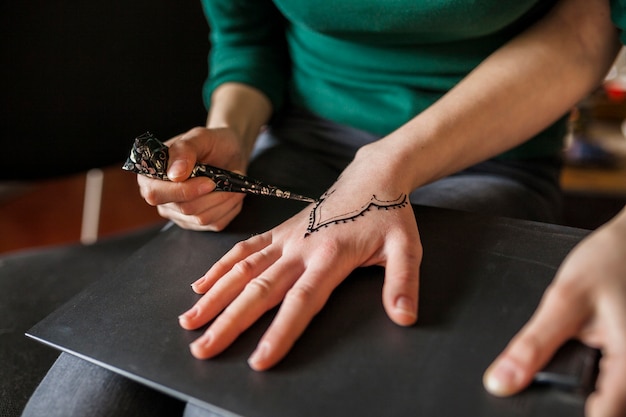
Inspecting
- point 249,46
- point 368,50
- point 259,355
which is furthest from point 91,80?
point 259,355

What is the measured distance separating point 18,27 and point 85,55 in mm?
118

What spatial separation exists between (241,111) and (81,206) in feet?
4.00

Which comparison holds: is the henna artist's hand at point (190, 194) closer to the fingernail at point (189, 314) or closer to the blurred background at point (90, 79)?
the fingernail at point (189, 314)

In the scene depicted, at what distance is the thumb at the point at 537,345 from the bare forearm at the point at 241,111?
1.52 ft

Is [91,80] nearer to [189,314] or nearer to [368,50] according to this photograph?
[368,50]

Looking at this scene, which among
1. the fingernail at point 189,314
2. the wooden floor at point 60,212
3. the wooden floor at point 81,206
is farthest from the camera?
the wooden floor at point 60,212

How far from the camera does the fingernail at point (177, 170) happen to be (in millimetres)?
606

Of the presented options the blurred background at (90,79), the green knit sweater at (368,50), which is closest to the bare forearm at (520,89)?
the green knit sweater at (368,50)

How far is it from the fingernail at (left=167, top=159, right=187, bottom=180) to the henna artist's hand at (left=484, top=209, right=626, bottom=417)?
0.34 m

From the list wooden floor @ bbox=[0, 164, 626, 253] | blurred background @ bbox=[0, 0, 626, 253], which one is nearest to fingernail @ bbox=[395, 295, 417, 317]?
blurred background @ bbox=[0, 0, 626, 253]

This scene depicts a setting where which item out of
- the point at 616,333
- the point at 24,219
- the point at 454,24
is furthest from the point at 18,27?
the point at 616,333

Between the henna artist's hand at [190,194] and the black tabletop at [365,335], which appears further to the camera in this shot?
the henna artist's hand at [190,194]

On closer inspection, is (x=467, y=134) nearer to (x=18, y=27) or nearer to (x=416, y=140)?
(x=416, y=140)

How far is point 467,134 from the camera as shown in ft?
2.26
